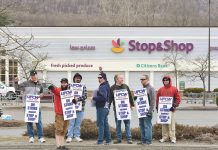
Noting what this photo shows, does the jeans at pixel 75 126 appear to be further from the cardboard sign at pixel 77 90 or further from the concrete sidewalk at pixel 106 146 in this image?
the concrete sidewalk at pixel 106 146

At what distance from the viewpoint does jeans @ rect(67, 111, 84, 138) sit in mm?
14469

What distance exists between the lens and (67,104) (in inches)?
533

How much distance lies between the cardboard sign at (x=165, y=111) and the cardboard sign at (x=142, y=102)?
469 millimetres

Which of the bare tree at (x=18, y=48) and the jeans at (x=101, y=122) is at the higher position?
the bare tree at (x=18, y=48)

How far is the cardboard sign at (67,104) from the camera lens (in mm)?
13461

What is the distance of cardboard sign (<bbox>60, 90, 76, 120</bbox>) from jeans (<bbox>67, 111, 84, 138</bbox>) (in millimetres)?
948

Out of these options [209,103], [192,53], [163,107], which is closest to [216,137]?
[163,107]

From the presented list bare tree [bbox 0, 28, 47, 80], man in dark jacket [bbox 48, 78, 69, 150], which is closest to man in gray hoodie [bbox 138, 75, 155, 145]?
man in dark jacket [bbox 48, 78, 69, 150]

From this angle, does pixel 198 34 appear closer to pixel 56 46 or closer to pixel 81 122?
pixel 56 46

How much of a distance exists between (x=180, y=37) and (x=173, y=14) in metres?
44.0

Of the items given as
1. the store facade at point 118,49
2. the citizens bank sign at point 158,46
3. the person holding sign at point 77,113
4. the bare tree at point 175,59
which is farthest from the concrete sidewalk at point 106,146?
the citizens bank sign at point 158,46

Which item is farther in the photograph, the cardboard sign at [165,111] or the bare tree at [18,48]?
the bare tree at [18,48]

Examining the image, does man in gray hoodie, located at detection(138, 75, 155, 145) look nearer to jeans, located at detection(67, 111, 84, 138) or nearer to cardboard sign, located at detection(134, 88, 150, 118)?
cardboard sign, located at detection(134, 88, 150, 118)

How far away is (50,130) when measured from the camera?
15.4 m
